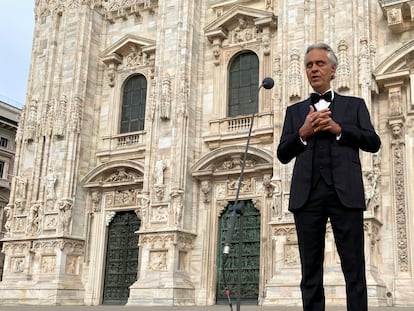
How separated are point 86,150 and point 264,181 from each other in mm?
7105

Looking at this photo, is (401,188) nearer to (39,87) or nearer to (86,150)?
(86,150)

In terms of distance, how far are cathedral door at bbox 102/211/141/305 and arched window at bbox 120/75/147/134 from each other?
3.26 metres

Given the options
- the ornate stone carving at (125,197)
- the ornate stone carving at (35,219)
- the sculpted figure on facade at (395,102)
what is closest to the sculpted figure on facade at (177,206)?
the ornate stone carving at (125,197)

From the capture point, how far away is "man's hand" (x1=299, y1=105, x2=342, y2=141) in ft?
10.6

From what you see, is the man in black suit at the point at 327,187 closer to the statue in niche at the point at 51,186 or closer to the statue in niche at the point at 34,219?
the statue in niche at the point at 51,186

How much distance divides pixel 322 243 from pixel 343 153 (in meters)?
0.52

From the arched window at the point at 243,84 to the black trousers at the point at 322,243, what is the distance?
16.0 metres

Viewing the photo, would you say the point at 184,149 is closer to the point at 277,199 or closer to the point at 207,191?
the point at 207,191

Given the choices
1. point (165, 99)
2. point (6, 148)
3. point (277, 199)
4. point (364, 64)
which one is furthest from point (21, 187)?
point (6, 148)

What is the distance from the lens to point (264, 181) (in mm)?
18016

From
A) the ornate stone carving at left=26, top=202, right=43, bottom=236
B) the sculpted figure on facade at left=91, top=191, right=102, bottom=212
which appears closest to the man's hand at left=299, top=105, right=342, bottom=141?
the sculpted figure on facade at left=91, top=191, right=102, bottom=212

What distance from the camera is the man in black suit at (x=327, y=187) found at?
3201mm

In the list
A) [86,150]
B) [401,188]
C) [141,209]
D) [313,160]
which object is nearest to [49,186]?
[86,150]

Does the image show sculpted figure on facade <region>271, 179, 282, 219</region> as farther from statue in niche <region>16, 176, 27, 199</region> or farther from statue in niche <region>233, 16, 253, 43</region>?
statue in niche <region>16, 176, 27, 199</region>
